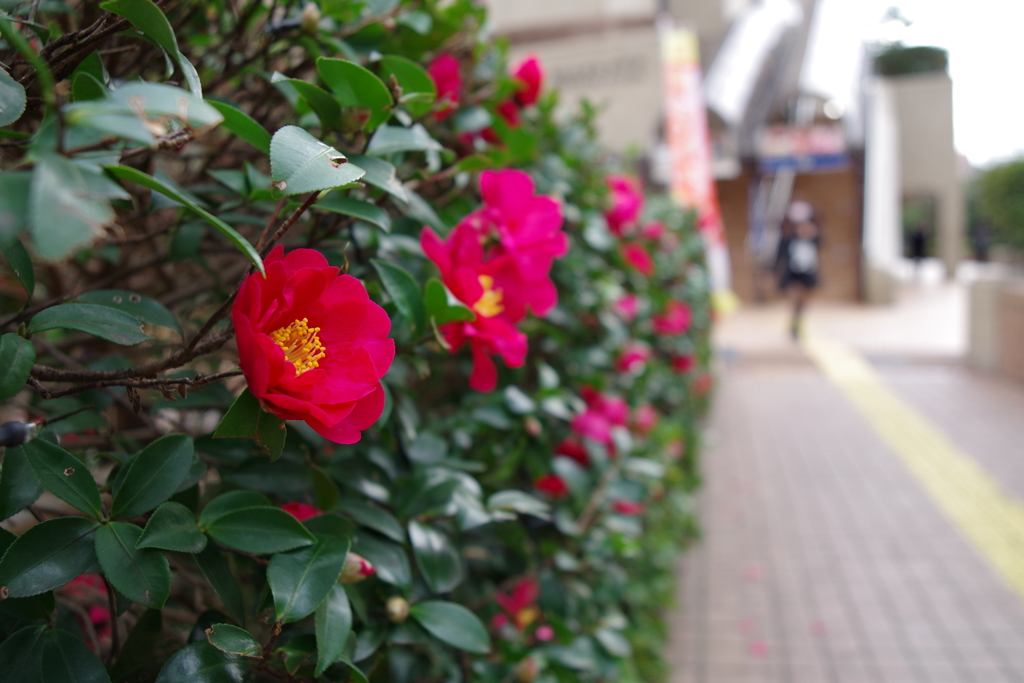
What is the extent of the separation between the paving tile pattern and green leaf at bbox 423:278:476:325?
2.15 metres

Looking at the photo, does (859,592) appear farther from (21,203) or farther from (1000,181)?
(1000,181)

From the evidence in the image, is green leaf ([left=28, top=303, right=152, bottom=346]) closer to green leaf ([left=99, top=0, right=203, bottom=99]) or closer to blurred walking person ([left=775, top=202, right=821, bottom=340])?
green leaf ([left=99, top=0, right=203, bottom=99])

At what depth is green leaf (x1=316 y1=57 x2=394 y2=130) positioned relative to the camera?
0.64 m

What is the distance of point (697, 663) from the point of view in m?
2.56

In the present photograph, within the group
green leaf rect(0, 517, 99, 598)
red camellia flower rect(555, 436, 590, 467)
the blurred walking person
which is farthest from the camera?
the blurred walking person

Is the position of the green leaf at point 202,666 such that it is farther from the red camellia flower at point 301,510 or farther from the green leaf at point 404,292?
the green leaf at point 404,292

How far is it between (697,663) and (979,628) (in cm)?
114

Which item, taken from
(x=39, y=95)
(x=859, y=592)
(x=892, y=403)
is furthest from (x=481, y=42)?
(x=892, y=403)

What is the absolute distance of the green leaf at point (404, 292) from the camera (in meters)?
0.75

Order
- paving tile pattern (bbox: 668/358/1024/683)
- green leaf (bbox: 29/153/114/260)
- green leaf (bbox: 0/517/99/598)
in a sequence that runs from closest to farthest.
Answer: green leaf (bbox: 29/153/114/260)
green leaf (bbox: 0/517/99/598)
paving tile pattern (bbox: 668/358/1024/683)

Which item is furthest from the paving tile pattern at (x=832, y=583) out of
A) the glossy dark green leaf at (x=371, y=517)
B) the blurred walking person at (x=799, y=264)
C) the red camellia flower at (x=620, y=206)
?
the blurred walking person at (x=799, y=264)

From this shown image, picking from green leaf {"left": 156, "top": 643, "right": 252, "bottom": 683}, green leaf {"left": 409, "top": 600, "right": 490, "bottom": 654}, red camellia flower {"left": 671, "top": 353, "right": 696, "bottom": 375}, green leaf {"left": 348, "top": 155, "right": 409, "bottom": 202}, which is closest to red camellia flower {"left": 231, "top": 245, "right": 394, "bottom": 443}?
green leaf {"left": 348, "top": 155, "right": 409, "bottom": 202}

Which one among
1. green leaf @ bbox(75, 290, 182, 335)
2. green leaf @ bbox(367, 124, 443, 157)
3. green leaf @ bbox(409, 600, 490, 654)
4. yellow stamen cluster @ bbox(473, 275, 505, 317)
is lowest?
green leaf @ bbox(409, 600, 490, 654)

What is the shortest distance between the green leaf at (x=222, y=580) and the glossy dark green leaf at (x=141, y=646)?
7 centimetres
